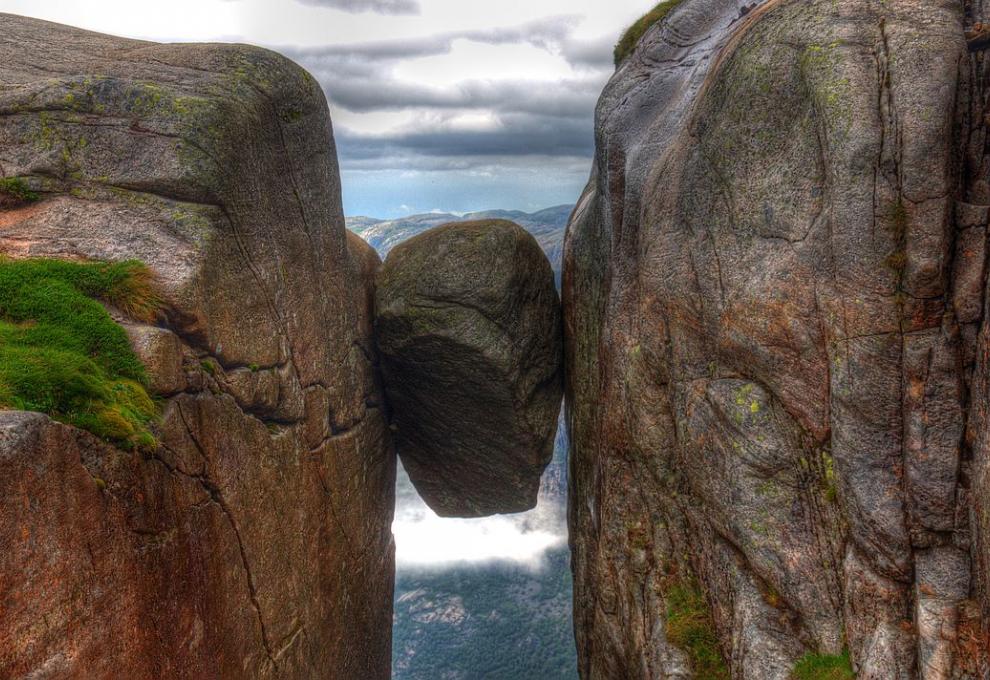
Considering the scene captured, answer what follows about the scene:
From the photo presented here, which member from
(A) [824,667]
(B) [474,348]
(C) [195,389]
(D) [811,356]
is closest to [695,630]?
(A) [824,667]

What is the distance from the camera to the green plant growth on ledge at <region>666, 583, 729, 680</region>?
40.5 ft

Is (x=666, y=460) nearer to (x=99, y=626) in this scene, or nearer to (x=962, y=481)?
(x=962, y=481)

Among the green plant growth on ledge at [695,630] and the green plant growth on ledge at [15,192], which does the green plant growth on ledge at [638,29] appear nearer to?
the green plant growth on ledge at [695,630]

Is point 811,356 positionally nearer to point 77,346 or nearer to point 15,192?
point 77,346

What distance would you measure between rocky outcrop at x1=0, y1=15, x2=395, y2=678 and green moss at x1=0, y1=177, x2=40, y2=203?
0.51 feet

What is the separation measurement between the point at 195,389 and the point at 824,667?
11.5 meters

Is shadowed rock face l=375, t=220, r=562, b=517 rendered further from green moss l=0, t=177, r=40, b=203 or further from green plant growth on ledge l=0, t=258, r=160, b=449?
green moss l=0, t=177, r=40, b=203

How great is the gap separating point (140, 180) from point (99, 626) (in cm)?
798

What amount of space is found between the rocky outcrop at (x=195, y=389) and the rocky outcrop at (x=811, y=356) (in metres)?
7.26

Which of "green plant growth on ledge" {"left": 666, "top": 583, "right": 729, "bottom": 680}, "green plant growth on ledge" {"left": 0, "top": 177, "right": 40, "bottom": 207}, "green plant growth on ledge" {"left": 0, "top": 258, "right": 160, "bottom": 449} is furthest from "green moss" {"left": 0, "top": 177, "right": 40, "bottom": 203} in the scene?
"green plant growth on ledge" {"left": 666, "top": 583, "right": 729, "bottom": 680}

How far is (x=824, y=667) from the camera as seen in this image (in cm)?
1028

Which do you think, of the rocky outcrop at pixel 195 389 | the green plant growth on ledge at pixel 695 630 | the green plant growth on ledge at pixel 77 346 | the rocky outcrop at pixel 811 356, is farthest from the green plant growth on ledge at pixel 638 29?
the green plant growth on ledge at pixel 77 346

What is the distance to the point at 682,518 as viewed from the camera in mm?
13523

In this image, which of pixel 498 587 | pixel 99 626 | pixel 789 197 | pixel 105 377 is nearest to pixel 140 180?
pixel 105 377
